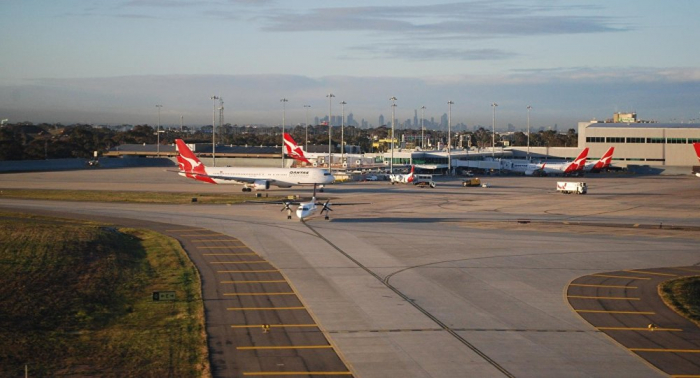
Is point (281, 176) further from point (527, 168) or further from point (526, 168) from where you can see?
point (526, 168)

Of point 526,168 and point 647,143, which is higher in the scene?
point 647,143

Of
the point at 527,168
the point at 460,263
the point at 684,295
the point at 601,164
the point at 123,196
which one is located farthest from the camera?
the point at 527,168

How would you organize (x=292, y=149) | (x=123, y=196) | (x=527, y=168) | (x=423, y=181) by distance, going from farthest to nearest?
1. (x=527, y=168)
2. (x=292, y=149)
3. (x=423, y=181)
4. (x=123, y=196)

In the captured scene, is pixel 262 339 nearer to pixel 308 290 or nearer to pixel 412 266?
pixel 308 290

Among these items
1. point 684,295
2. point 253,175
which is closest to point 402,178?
point 253,175

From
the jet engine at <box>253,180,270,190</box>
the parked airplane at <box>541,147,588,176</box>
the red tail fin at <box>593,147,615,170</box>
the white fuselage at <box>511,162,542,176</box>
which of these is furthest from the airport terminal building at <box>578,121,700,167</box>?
the jet engine at <box>253,180,270,190</box>

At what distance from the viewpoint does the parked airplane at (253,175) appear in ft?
300

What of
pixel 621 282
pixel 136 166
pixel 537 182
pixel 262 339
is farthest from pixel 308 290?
pixel 136 166

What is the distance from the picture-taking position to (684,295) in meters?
33.6

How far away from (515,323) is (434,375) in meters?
7.83

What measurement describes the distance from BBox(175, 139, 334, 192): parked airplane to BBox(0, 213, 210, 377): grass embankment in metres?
42.7

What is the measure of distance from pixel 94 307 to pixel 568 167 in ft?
394

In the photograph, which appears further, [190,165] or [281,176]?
[190,165]

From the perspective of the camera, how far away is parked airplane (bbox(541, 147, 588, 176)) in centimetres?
13375
